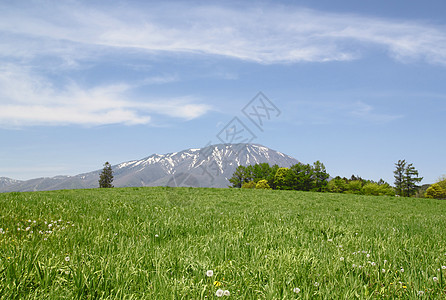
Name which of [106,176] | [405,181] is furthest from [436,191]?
[106,176]

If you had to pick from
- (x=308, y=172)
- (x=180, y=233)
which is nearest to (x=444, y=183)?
(x=308, y=172)

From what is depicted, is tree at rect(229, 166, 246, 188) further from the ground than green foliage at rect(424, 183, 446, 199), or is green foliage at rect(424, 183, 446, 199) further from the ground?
tree at rect(229, 166, 246, 188)

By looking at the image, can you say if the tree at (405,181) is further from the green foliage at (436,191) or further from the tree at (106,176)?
the tree at (106,176)

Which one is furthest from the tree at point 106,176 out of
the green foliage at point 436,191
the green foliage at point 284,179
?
the green foliage at point 436,191

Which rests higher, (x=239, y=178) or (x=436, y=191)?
(x=239, y=178)

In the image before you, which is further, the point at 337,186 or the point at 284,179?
the point at 337,186

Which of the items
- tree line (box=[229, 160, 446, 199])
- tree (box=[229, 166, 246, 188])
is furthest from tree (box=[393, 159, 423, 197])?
tree (box=[229, 166, 246, 188])

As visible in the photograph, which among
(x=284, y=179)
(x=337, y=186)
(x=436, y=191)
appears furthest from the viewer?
(x=337, y=186)

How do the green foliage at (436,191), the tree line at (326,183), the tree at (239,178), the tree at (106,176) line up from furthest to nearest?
the tree at (239,178)
the tree at (106,176)
the tree line at (326,183)
the green foliage at (436,191)

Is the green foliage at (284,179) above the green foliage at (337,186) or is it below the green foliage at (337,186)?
above

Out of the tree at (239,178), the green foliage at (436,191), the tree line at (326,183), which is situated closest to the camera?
the green foliage at (436,191)

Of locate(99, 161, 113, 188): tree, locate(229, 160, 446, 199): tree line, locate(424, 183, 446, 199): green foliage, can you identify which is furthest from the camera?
locate(99, 161, 113, 188): tree

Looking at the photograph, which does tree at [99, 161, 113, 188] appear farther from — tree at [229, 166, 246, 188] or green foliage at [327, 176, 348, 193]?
green foliage at [327, 176, 348, 193]

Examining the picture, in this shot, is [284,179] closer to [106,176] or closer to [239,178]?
[239,178]
